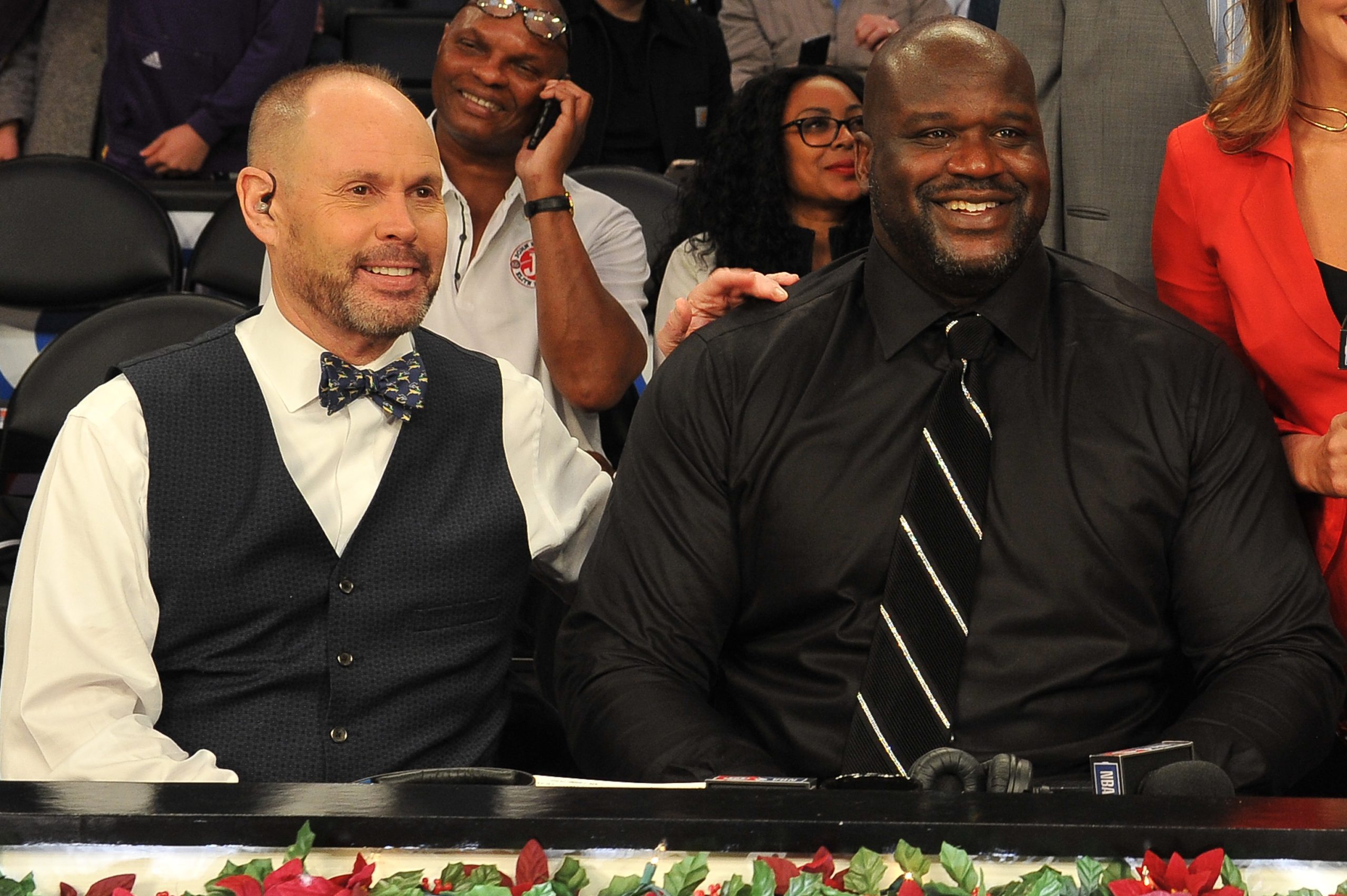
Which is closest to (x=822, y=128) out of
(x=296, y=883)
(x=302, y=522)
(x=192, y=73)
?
(x=302, y=522)

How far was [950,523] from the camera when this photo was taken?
1883mm

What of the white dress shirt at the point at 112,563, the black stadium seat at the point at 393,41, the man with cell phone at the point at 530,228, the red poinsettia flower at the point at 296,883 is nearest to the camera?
the red poinsettia flower at the point at 296,883

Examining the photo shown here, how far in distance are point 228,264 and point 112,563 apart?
197 centimetres

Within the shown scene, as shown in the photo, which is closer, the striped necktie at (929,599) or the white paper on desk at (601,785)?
the white paper on desk at (601,785)

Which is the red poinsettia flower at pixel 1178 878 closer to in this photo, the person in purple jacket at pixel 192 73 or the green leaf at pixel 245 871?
the green leaf at pixel 245 871

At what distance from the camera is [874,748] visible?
1.82 meters

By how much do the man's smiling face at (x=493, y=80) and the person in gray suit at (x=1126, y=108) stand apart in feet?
3.39

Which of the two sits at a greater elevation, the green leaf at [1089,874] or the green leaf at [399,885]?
the green leaf at [1089,874]

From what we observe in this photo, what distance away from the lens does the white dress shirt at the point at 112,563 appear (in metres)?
1.70

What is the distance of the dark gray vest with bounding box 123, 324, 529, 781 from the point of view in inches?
71.0

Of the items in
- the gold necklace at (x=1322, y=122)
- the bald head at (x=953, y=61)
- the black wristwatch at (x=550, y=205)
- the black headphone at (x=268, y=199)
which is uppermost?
the bald head at (x=953, y=61)

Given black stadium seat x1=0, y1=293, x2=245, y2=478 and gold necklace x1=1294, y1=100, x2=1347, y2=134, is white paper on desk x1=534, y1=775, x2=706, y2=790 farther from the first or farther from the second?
black stadium seat x1=0, y1=293, x2=245, y2=478

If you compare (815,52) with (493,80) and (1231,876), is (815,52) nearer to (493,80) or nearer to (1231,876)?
(493,80)

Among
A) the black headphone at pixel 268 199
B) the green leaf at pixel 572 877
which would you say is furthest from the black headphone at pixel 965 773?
the black headphone at pixel 268 199
